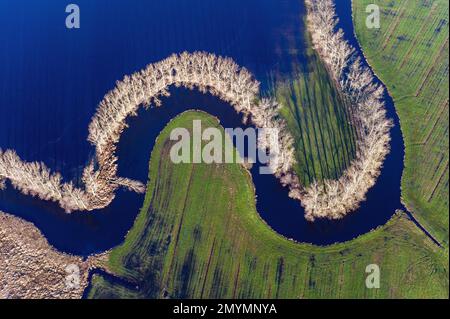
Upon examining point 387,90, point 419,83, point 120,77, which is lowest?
point 387,90

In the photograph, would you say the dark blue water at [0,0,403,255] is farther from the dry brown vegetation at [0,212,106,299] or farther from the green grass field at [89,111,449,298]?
the green grass field at [89,111,449,298]

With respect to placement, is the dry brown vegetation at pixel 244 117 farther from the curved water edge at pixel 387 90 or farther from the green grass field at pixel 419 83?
the green grass field at pixel 419 83

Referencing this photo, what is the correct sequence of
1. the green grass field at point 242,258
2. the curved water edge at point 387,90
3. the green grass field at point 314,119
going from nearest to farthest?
the green grass field at point 242,258
the curved water edge at point 387,90
the green grass field at point 314,119

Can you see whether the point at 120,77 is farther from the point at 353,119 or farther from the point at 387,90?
the point at 387,90

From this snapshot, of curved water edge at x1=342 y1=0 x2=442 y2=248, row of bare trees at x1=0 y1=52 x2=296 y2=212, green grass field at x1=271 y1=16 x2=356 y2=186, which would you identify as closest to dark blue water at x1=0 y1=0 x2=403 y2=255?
curved water edge at x1=342 y1=0 x2=442 y2=248

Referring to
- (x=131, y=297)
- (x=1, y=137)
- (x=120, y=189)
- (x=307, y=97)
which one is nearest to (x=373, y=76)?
(x=307, y=97)

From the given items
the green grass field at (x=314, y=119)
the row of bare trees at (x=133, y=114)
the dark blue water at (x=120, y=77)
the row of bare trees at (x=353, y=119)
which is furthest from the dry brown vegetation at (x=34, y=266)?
the green grass field at (x=314, y=119)

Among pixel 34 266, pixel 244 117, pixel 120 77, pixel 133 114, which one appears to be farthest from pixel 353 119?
pixel 34 266
